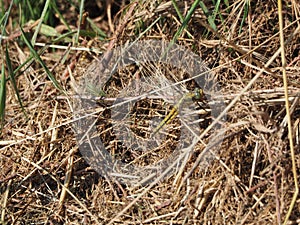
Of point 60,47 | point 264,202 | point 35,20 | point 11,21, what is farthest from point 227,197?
point 11,21

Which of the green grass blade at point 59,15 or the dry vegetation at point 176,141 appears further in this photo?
the green grass blade at point 59,15

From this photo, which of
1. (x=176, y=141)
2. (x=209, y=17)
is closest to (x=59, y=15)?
(x=209, y=17)

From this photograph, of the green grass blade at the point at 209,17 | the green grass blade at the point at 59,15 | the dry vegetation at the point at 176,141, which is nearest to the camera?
the dry vegetation at the point at 176,141

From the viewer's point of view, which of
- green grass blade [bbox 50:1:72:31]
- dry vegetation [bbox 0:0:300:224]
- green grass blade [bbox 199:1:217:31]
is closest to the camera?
dry vegetation [bbox 0:0:300:224]

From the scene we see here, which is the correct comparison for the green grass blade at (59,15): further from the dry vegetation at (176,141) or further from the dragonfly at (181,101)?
the dragonfly at (181,101)

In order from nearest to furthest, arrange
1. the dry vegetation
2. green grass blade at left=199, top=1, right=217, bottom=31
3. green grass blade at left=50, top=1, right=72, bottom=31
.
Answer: the dry vegetation < green grass blade at left=199, top=1, right=217, bottom=31 < green grass blade at left=50, top=1, right=72, bottom=31

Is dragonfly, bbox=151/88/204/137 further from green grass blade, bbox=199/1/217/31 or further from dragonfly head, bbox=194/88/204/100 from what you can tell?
green grass blade, bbox=199/1/217/31

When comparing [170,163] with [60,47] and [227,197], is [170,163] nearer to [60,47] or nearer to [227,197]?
[227,197]

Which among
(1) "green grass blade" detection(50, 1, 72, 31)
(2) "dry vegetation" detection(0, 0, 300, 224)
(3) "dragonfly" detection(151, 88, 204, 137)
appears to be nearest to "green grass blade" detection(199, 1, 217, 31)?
(2) "dry vegetation" detection(0, 0, 300, 224)

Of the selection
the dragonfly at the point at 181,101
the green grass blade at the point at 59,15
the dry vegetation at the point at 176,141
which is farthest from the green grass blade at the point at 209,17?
the green grass blade at the point at 59,15
